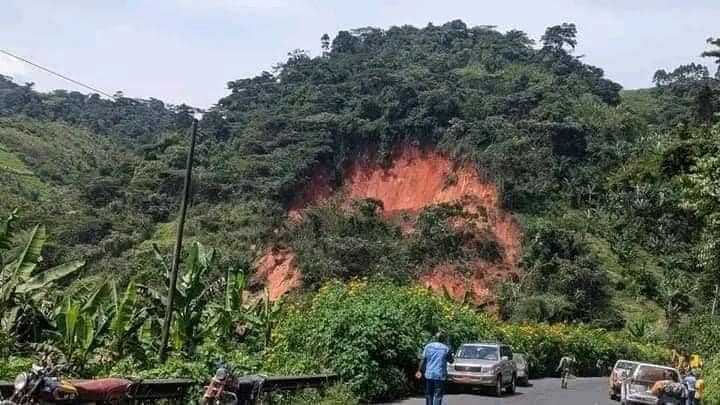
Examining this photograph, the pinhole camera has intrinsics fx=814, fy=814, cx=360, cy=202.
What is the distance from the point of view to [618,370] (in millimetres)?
28688

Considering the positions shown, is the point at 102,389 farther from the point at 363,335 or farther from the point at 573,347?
the point at 573,347

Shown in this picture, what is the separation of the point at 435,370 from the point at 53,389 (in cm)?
890

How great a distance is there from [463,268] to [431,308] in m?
40.0

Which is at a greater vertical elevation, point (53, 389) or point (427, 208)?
point (427, 208)

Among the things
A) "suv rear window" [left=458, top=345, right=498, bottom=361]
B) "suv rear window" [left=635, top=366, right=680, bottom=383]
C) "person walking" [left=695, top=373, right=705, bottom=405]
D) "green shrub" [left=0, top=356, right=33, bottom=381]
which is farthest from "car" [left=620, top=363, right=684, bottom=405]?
"green shrub" [left=0, top=356, right=33, bottom=381]

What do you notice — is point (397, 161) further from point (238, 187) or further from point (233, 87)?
point (233, 87)

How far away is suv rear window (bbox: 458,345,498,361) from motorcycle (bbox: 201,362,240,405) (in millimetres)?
13866

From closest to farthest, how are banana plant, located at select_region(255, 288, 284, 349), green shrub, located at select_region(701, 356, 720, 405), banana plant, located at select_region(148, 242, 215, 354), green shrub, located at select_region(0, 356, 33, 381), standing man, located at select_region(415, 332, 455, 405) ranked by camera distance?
green shrub, located at select_region(0, 356, 33, 381), standing man, located at select_region(415, 332, 455, 405), banana plant, located at select_region(148, 242, 215, 354), green shrub, located at select_region(701, 356, 720, 405), banana plant, located at select_region(255, 288, 284, 349)

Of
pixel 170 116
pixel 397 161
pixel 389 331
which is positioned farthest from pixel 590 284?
pixel 170 116

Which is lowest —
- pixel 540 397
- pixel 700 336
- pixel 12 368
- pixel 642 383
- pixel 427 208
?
pixel 540 397

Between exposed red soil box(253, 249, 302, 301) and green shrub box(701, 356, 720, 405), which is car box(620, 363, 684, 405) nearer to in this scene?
green shrub box(701, 356, 720, 405)

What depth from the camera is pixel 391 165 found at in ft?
250

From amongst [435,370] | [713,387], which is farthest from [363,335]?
[713,387]

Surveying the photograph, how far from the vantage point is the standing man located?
15.8 m
